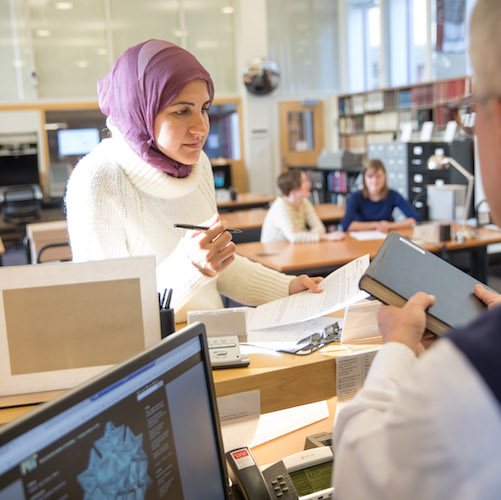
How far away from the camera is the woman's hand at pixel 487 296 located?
1.18 m

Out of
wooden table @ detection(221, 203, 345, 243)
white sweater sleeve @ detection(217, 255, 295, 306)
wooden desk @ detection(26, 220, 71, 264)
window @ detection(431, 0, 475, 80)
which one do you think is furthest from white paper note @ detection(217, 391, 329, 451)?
window @ detection(431, 0, 475, 80)

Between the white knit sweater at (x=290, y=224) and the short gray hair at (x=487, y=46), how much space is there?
12.5ft

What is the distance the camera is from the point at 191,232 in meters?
1.41

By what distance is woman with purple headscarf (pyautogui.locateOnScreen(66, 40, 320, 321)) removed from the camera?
1496 millimetres

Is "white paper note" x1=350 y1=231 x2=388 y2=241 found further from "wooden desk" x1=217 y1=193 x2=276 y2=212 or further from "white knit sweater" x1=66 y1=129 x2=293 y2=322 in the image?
"white knit sweater" x1=66 y1=129 x2=293 y2=322

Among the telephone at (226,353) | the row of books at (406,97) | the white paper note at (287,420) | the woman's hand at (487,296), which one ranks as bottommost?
the white paper note at (287,420)

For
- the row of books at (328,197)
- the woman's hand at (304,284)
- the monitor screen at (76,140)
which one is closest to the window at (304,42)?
the row of books at (328,197)

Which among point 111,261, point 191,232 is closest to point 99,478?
point 111,261

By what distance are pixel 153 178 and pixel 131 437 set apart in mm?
965

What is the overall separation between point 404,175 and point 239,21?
14.2 feet

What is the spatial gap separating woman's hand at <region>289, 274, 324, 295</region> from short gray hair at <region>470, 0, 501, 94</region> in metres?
0.92

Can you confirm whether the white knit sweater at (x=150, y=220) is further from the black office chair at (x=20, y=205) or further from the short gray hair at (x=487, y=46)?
the black office chair at (x=20, y=205)

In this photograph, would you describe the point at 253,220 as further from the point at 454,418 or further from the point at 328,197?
the point at 454,418

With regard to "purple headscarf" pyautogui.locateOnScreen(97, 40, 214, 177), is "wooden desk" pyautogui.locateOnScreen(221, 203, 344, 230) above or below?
below
